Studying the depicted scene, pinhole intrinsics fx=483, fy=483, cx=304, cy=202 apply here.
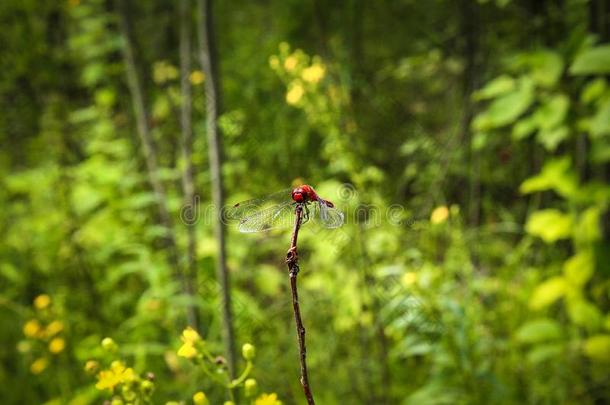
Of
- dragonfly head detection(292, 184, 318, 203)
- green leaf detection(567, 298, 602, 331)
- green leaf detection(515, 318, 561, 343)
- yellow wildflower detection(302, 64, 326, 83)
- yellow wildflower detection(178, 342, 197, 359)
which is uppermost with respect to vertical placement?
yellow wildflower detection(302, 64, 326, 83)

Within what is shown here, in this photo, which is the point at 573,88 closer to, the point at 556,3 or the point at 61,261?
the point at 556,3

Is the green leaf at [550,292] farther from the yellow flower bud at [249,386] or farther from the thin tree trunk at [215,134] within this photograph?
the yellow flower bud at [249,386]

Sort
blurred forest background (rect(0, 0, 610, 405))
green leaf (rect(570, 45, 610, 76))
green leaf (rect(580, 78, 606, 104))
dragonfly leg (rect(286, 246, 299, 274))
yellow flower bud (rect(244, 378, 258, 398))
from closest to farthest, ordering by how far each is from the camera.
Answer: dragonfly leg (rect(286, 246, 299, 274)) → yellow flower bud (rect(244, 378, 258, 398)) → green leaf (rect(570, 45, 610, 76)) → green leaf (rect(580, 78, 606, 104)) → blurred forest background (rect(0, 0, 610, 405))

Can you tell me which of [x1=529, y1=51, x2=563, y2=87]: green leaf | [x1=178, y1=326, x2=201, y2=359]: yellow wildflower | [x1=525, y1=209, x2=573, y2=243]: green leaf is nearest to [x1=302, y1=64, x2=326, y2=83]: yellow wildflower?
[x1=529, y1=51, x2=563, y2=87]: green leaf

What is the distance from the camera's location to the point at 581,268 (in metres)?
1.74

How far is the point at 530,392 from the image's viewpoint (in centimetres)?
187

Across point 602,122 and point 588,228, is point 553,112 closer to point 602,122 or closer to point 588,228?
point 602,122

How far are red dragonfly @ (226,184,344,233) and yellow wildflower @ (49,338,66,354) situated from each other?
1553mm

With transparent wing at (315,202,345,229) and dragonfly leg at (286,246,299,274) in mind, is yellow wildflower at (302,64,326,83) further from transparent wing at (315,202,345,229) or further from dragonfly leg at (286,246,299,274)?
dragonfly leg at (286,246,299,274)

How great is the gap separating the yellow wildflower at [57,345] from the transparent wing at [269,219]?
1.62 meters

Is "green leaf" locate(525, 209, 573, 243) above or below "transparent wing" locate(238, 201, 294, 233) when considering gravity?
below

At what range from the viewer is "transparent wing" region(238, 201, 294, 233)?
2.22 ft

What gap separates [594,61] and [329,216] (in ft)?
3.82

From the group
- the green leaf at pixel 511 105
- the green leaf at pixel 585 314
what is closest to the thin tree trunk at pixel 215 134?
the green leaf at pixel 511 105
